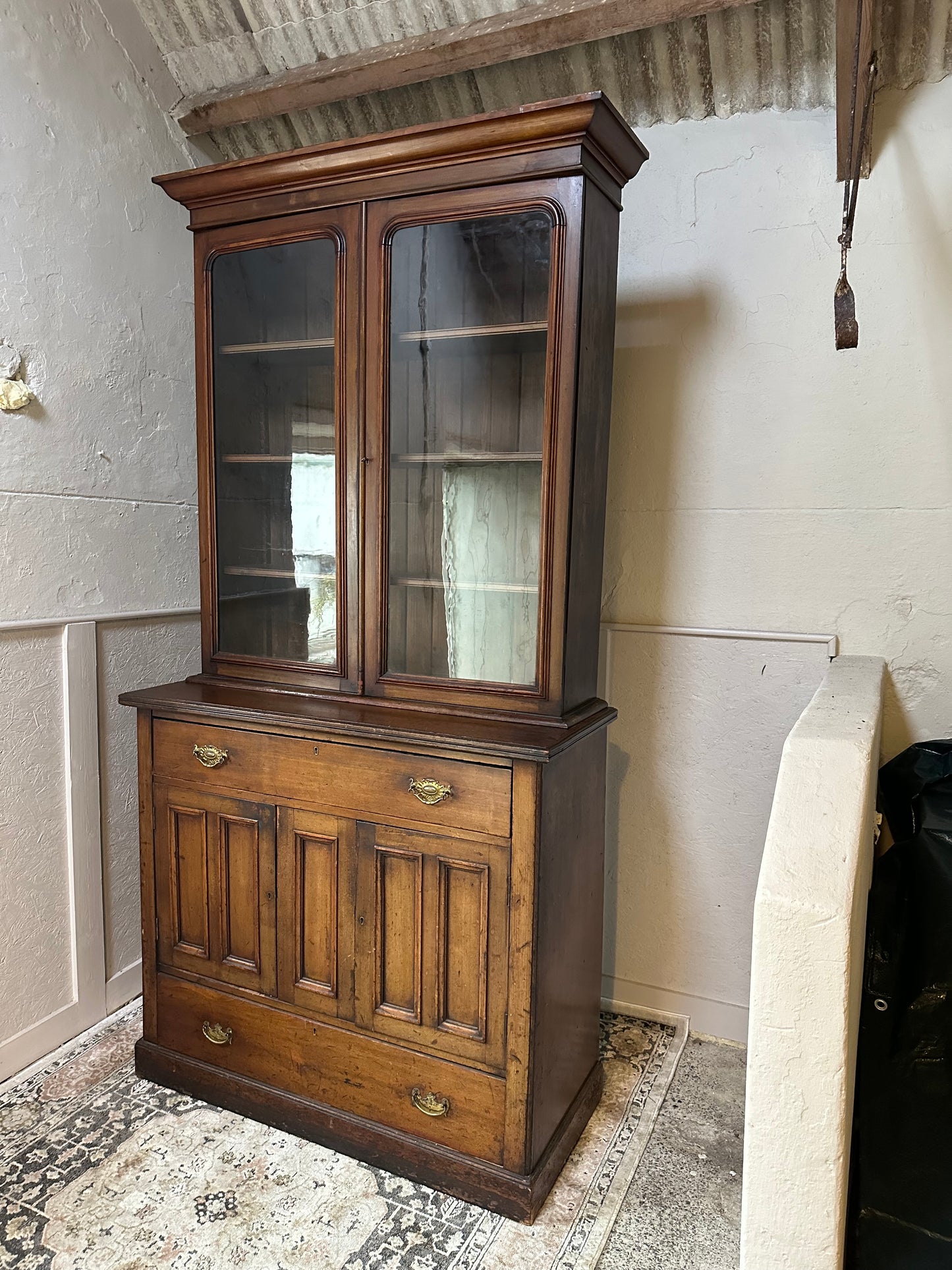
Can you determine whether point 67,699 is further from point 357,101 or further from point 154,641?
point 357,101

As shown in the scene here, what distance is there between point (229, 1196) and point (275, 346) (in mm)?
1792

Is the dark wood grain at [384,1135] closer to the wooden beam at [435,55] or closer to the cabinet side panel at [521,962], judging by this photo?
the cabinet side panel at [521,962]

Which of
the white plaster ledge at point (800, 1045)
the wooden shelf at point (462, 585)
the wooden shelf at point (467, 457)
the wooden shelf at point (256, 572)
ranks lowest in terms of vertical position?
the white plaster ledge at point (800, 1045)

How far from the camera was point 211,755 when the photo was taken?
6.17ft

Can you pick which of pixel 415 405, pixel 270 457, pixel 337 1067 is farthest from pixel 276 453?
pixel 337 1067

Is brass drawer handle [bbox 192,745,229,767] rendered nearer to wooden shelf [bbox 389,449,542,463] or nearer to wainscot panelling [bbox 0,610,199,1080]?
wainscot panelling [bbox 0,610,199,1080]

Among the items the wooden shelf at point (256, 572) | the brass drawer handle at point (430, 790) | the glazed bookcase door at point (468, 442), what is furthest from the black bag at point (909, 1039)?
the wooden shelf at point (256, 572)

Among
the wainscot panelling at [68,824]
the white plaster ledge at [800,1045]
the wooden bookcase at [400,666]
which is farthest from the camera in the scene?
the wainscot panelling at [68,824]

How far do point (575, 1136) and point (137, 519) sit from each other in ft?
6.00

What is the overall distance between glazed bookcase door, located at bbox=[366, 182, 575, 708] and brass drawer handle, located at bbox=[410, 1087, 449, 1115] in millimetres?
794

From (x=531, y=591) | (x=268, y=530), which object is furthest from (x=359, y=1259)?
(x=268, y=530)

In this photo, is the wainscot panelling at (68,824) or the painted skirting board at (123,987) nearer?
the wainscot panelling at (68,824)

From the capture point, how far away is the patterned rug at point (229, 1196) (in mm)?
1544

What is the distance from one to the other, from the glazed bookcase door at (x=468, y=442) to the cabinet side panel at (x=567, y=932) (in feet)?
0.70
